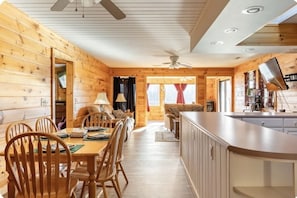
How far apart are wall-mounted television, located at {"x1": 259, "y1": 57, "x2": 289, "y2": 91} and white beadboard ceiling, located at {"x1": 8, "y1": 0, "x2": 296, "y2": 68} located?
112 cm

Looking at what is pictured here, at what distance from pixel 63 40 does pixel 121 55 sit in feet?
7.38

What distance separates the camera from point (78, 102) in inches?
244

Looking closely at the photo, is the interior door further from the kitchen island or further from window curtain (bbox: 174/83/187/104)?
the kitchen island

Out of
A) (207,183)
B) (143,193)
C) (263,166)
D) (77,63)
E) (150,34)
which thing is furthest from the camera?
(77,63)

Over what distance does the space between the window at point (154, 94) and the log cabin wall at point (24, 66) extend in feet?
28.4

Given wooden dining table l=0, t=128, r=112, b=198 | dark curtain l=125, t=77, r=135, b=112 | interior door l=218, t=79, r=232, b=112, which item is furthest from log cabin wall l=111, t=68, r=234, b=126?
wooden dining table l=0, t=128, r=112, b=198

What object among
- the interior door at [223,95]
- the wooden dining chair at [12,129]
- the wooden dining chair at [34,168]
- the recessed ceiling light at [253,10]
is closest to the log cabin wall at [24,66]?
the wooden dining chair at [12,129]

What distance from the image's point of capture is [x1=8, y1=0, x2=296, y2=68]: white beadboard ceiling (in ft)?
8.41

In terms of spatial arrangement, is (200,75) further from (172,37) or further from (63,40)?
(63,40)

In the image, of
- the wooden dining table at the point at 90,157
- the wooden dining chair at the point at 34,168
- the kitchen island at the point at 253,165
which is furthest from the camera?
the wooden dining table at the point at 90,157

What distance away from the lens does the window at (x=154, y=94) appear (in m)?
13.7

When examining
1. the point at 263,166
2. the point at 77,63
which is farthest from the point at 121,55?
the point at 263,166

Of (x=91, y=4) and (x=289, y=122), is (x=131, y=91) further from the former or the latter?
(x=91, y=4)

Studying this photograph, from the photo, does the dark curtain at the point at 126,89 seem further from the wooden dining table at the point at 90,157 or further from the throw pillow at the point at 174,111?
the wooden dining table at the point at 90,157
